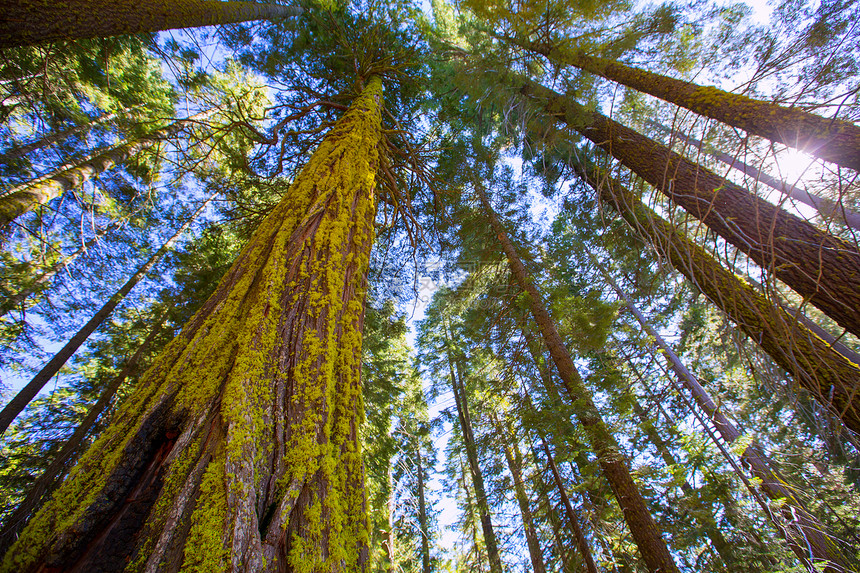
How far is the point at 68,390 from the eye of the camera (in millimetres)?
7258

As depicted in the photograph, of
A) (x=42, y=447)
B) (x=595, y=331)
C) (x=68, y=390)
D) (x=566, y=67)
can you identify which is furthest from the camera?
(x=68, y=390)

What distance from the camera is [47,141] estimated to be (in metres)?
4.69

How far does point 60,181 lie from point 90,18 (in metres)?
4.12

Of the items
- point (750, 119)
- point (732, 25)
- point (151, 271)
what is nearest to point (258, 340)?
point (750, 119)

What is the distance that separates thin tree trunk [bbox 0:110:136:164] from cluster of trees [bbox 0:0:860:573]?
92mm

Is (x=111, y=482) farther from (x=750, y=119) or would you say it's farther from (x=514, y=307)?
(x=514, y=307)

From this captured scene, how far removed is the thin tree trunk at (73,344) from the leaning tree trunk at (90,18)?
298 cm

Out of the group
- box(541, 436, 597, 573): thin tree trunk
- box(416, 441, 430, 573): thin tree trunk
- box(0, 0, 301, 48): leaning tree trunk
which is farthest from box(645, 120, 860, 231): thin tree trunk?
box(416, 441, 430, 573): thin tree trunk

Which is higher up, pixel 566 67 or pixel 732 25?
pixel 732 25

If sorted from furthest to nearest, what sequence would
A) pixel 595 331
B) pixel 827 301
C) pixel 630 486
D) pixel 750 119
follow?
pixel 595 331, pixel 630 486, pixel 750 119, pixel 827 301

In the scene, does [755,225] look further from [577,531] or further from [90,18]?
[90,18]

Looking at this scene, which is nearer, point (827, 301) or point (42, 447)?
point (827, 301)

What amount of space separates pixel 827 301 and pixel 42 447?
492 inches

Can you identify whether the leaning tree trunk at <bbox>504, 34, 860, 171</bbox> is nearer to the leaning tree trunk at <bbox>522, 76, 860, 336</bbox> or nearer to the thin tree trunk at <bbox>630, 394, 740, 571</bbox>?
the leaning tree trunk at <bbox>522, 76, 860, 336</bbox>
